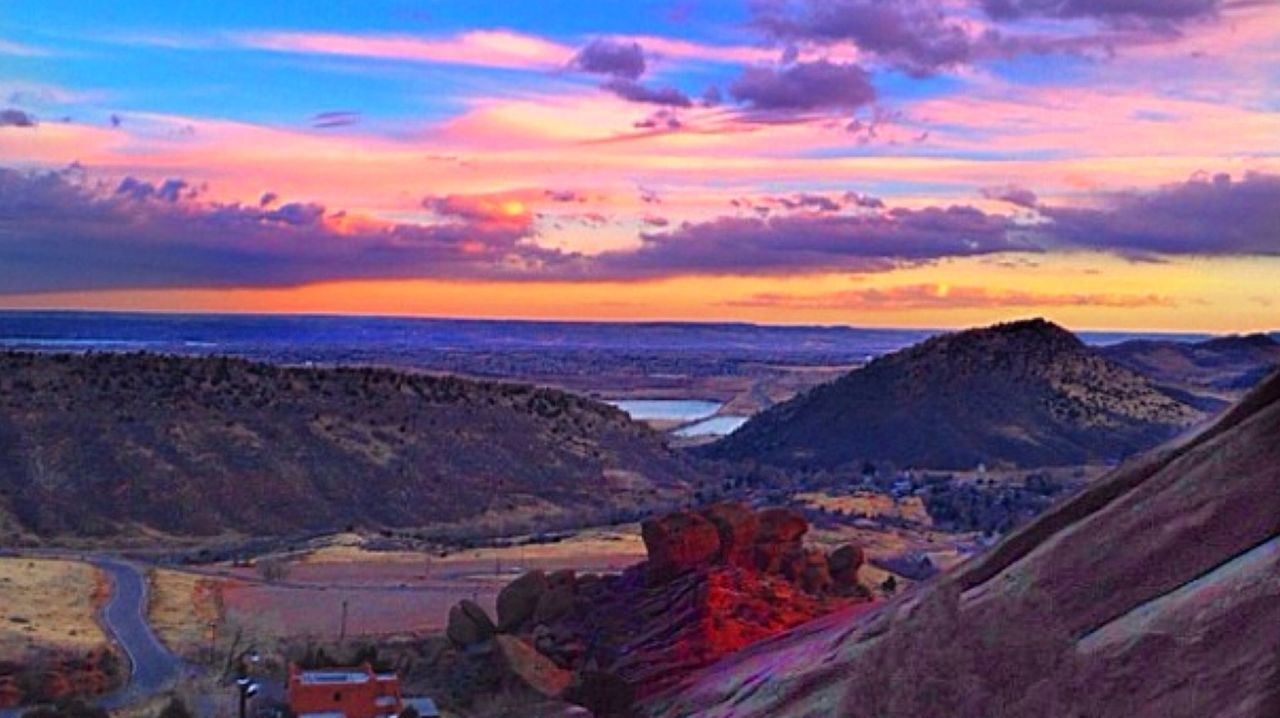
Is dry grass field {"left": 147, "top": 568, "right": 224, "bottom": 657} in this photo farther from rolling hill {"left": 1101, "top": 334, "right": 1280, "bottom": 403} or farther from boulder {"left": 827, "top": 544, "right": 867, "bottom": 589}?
rolling hill {"left": 1101, "top": 334, "right": 1280, "bottom": 403}

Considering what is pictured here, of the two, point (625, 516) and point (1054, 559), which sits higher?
point (1054, 559)

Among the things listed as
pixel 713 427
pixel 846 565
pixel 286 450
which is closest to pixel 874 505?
pixel 846 565

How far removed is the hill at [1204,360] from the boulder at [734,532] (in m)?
101

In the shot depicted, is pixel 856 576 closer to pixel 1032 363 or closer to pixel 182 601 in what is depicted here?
pixel 182 601

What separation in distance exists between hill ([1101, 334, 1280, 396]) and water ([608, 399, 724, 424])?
137 feet

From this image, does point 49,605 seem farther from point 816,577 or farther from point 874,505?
point 874,505

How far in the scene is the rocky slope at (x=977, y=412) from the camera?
88.2 metres

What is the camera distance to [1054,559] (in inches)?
510

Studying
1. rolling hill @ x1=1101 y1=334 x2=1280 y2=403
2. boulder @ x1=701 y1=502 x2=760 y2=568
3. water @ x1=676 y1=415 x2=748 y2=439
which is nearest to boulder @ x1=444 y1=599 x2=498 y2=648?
boulder @ x1=701 y1=502 x2=760 y2=568

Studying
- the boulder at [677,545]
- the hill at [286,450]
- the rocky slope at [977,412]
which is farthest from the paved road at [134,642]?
the rocky slope at [977,412]

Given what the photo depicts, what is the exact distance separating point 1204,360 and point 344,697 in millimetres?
152239

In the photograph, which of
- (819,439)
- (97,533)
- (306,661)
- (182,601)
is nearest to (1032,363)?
(819,439)

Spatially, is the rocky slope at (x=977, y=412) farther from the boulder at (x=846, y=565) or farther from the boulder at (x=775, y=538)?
the boulder at (x=775, y=538)

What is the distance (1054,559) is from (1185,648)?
9.29ft
